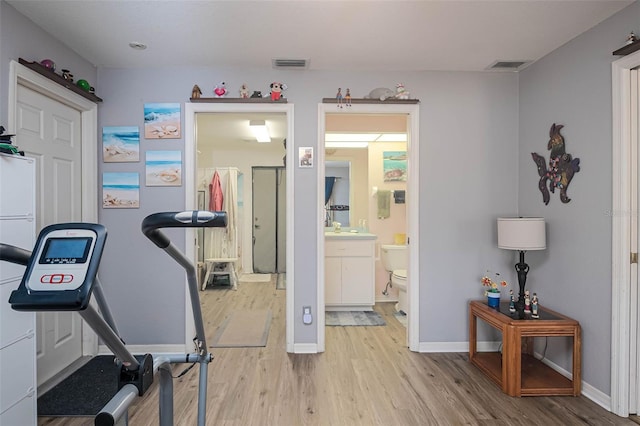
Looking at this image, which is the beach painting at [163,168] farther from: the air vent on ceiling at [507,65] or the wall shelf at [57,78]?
the air vent on ceiling at [507,65]

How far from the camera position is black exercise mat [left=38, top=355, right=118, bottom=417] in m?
2.15

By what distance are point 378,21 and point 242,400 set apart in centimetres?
261

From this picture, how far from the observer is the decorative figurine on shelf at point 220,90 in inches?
116

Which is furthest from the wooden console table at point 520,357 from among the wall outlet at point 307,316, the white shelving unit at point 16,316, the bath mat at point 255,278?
the bath mat at point 255,278

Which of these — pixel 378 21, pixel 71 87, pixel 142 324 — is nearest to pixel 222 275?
pixel 142 324

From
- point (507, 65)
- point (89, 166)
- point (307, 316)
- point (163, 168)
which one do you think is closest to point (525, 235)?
point (507, 65)

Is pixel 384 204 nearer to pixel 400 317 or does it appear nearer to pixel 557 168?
pixel 400 317

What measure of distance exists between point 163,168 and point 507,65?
3034mm

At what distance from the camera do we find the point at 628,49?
6.66ft

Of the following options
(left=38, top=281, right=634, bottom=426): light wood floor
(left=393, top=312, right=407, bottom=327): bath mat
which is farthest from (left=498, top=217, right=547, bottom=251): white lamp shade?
(left=393, top=312, right=407, bottom=327): bath mat

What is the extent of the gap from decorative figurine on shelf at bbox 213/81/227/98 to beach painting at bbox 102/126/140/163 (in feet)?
2.42

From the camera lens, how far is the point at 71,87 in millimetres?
2580

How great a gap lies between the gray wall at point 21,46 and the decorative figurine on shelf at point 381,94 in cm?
235

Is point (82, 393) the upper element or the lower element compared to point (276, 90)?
lower
